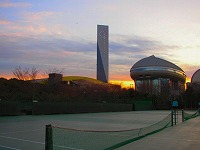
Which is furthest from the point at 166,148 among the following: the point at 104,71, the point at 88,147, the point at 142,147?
the point at 104,71

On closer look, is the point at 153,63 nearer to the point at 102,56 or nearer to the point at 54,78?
the point at 102,56

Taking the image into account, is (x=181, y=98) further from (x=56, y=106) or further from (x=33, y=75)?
(x=56, y=106)

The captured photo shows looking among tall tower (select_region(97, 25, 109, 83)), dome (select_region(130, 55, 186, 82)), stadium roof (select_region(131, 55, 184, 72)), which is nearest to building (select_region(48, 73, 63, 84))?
tall tower (select_region(97, 25, 109, 83))

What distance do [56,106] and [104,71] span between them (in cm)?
9656

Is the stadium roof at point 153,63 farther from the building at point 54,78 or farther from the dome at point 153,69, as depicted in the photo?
the building at point 54,78

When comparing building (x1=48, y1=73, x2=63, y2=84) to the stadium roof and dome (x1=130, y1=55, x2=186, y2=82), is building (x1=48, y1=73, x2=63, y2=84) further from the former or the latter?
the stadium roof

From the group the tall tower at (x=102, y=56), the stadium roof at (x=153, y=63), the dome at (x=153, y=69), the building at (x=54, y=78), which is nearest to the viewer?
the building at (x=54, y=78)

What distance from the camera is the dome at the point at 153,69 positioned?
552 feet

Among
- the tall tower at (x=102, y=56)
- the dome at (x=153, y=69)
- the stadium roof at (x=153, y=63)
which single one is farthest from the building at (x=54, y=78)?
the stadium roof at (x=153, y=63)

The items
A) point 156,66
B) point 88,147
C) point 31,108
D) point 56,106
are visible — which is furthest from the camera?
point 156,66

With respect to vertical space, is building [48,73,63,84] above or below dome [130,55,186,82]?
below

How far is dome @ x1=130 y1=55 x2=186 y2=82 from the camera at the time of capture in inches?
6629

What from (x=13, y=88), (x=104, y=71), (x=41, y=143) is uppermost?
(x=104, y=71)

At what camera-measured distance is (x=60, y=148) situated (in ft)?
33.6
